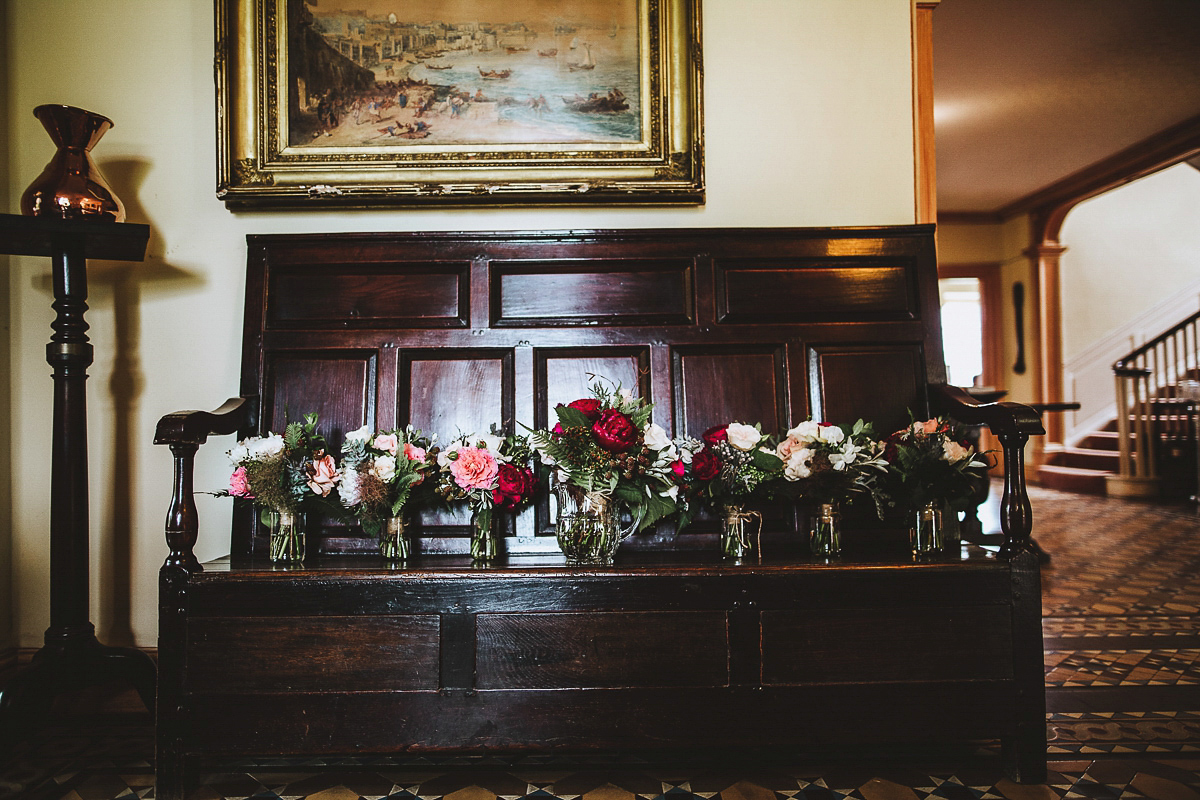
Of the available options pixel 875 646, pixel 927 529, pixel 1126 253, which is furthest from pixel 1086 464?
pixel 875 646

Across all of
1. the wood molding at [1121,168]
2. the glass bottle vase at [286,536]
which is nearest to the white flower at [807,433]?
the glass bottle vase at [286,536]

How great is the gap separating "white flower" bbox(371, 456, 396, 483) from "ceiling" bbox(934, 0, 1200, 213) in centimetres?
452

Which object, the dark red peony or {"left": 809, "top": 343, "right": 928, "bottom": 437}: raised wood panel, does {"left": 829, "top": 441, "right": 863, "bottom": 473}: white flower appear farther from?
the dark red peony

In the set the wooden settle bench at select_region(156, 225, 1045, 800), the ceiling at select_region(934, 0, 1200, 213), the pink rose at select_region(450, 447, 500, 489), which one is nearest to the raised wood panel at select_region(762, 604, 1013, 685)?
the wooden settle bench at select_region(156, 225, 1045, 800)

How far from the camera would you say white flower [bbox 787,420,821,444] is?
183cm

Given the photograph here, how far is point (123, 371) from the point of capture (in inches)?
90.2

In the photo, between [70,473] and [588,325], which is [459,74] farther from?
[70,473]

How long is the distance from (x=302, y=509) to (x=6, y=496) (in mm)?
1163

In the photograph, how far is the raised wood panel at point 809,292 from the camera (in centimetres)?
220

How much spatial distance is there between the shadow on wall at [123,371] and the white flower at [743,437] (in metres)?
1.75

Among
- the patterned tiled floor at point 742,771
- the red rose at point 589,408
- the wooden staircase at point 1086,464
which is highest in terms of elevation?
the red rose at point 589,408

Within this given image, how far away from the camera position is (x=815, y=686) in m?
1.63

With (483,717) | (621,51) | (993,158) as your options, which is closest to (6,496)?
(483,717)

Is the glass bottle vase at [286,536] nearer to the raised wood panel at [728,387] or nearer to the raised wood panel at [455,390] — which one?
the raised wood panel at [455,390]
